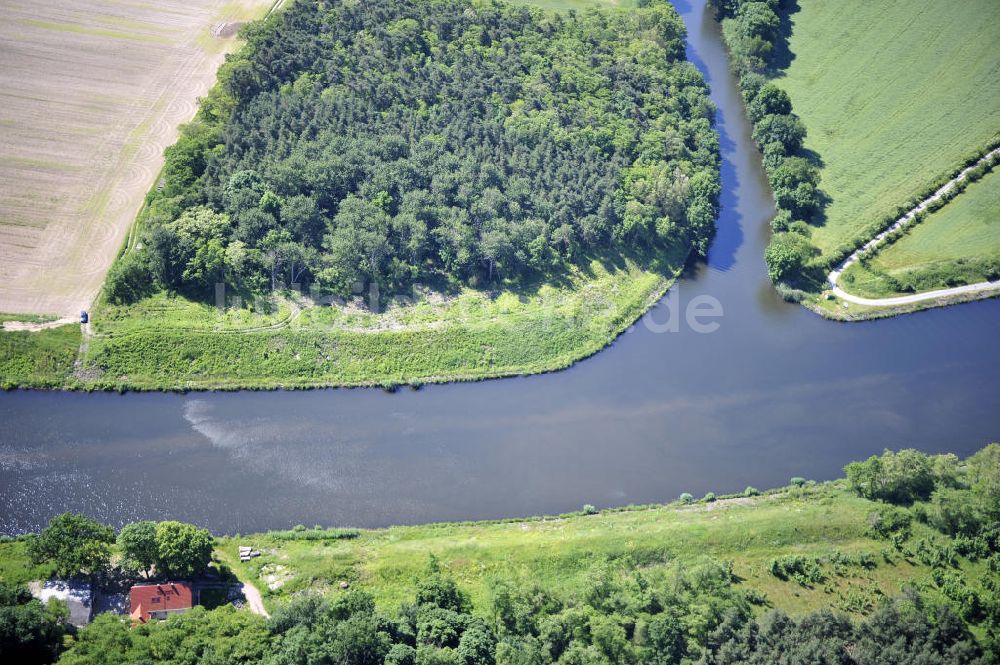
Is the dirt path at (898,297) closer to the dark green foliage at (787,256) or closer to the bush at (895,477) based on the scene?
the dark green foliage at (787,256)

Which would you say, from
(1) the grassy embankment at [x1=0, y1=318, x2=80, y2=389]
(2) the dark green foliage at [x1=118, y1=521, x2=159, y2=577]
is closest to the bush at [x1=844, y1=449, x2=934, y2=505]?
(2) the dark green foliage at [x1=118, y1=521, x2=159, y2=577]

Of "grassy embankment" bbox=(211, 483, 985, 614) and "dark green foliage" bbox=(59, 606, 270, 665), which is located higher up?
"grassy embankment" bbox=(211, 483, 985, 614)

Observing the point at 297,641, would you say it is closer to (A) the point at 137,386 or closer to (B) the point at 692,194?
(A) the point at 137,386

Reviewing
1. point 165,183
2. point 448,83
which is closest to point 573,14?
point 448,83

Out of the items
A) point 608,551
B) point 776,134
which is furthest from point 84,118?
point 776,134

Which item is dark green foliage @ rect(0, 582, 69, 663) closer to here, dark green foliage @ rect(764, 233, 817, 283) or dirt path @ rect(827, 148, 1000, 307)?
dark green foliage @ rect(764, 233, 817, 283)
